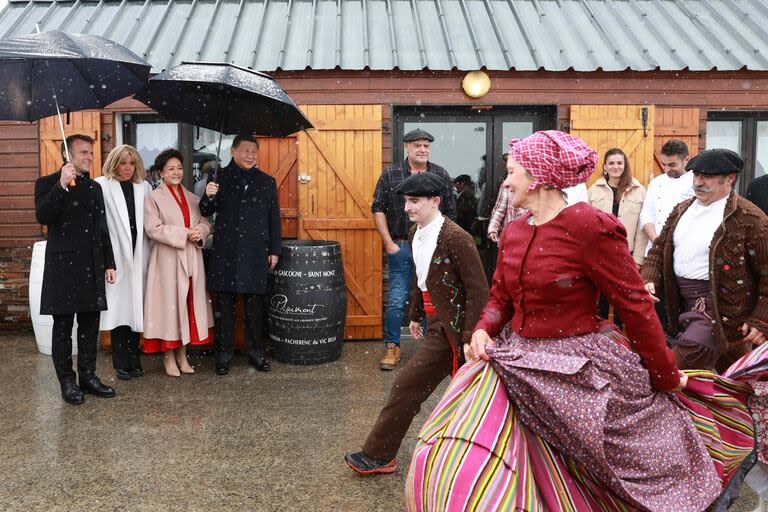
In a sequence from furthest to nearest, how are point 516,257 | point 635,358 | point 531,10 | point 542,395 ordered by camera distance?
point 531,10 < point 516,257 < point 635,358 < point 542,395

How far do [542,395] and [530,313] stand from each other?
0.33 meters

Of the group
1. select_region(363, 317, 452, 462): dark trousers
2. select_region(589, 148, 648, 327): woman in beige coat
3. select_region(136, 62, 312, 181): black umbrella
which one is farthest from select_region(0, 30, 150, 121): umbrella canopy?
select_region(589, 148, 648, 327): woman in beige coat

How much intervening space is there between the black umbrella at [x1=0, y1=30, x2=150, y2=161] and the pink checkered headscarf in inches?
119

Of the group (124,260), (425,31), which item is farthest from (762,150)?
(124,260)

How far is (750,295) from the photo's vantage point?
317cm

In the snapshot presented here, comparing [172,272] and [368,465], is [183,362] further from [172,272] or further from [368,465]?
[368,465]

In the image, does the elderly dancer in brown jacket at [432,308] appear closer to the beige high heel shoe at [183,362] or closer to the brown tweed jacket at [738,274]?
the brown tweed jacket at [738,274]

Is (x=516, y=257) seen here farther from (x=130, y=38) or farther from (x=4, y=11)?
(x=4, y=11)

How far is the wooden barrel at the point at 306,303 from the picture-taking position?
5.53 metres

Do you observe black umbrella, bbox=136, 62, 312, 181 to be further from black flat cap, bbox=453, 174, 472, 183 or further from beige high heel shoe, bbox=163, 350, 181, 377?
black flat cap, bbox=453, 174, 472, 183

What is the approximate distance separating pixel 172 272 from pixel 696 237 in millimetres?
3821

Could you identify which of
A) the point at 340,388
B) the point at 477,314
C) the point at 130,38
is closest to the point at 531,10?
the point at 130,38

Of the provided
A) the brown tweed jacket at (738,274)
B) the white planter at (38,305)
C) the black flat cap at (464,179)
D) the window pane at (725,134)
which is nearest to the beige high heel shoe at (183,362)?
the white planter at (38,305)

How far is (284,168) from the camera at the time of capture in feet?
20.9
